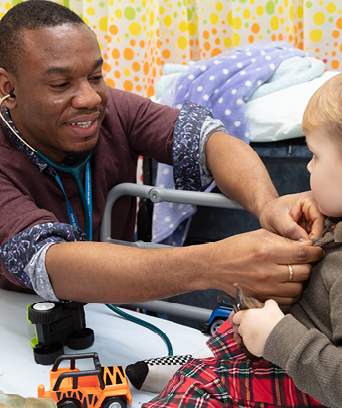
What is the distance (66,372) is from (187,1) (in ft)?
6.52

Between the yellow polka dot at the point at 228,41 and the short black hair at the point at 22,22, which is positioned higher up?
the short black hair at the point at 22,22

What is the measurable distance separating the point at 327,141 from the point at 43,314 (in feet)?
2.06

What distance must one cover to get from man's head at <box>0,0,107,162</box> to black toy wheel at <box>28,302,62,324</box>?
16.8 inches

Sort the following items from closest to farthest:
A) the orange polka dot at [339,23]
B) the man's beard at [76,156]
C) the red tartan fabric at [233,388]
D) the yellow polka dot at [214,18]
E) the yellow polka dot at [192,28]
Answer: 1. the red tartan fabric at [233,388]
2. the man's beard at [76,156]
3. the orange polka dot at [339,23]
4. the yellow polka dot at [214,18]
5. the yellow polka dot at [192,28]

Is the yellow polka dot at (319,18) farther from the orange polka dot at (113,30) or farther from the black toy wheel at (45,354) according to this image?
the black toy wheel at (45,354)

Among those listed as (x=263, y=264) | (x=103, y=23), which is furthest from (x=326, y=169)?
(x=103, y=23)

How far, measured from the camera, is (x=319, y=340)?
564 millimetres

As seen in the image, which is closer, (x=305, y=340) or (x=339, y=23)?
(x=305, y=340)

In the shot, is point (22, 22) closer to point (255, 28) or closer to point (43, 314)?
point (43, 314)

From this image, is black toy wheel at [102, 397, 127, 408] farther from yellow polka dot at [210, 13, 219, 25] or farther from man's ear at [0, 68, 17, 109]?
yellow polka dot at [210, 13, 219, 25]

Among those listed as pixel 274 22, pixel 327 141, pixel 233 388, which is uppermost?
pixel 274 22

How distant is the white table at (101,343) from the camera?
0.84m

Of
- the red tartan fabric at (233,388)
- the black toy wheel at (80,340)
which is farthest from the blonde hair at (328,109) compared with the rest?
the black toy wheel at (80,340)

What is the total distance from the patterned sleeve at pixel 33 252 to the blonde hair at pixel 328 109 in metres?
0.54
